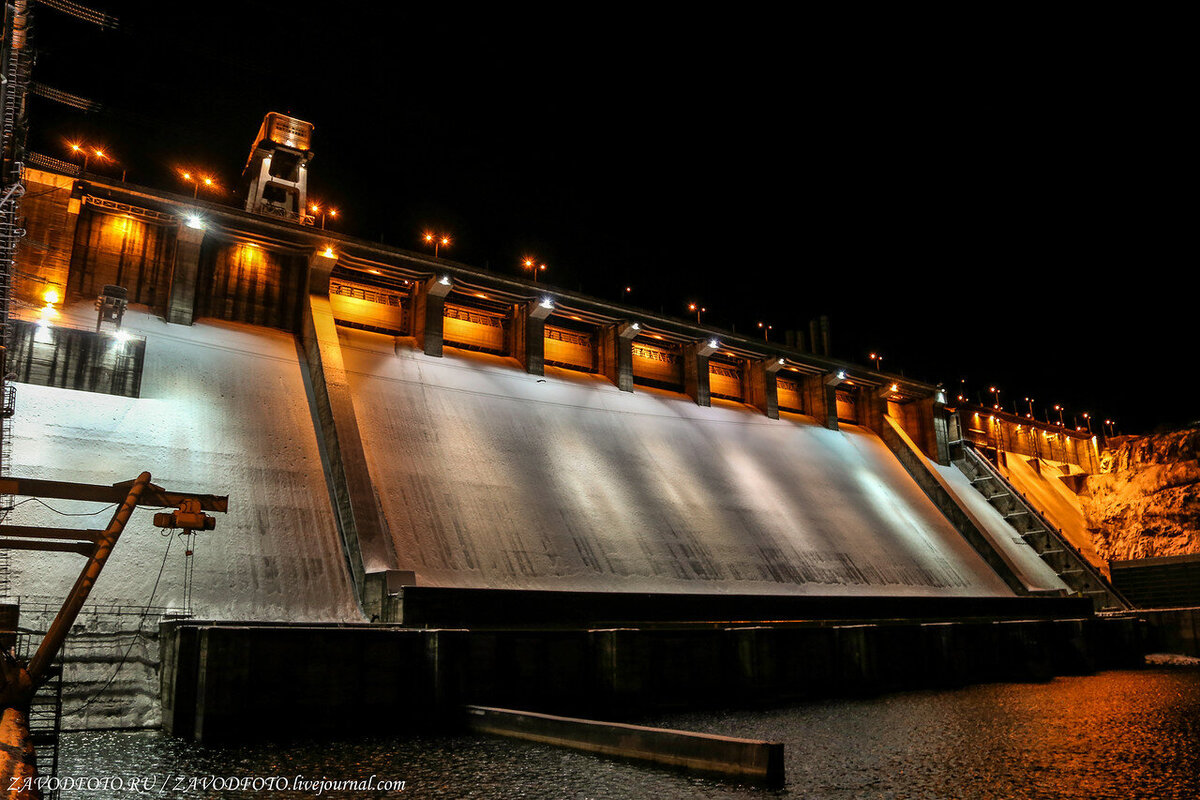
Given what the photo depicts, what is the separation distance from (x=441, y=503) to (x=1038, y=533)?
24.5 m

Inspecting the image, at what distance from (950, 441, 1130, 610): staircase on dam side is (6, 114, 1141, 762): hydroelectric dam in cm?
15

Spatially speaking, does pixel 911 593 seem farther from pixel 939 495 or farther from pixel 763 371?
pixel 763 371

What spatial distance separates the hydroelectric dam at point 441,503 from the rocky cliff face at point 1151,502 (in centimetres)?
977

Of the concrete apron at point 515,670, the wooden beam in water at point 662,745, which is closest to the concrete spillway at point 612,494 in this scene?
the concrete apron at point 515,670

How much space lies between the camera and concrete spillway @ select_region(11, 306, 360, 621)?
13.2 meters

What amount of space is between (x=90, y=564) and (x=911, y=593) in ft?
70.3

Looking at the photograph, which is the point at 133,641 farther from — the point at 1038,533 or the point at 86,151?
the point at 1038,533

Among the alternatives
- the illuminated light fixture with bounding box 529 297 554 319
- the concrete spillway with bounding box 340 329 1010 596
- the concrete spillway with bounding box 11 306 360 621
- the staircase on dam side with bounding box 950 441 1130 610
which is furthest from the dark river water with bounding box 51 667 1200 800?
the staircase on dam side with bounding box 950 441 1130 610

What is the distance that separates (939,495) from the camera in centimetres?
2984

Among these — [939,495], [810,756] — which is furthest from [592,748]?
[939,495]

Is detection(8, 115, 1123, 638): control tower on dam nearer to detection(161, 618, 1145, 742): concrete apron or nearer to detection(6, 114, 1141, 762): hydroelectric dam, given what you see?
detection(6, 114, 1141, 762): hydroelectric dam

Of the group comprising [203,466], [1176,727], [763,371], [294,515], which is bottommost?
[1176,727]

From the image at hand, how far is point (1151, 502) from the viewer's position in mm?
37094

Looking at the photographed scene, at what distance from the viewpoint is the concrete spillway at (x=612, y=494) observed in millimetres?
18062
